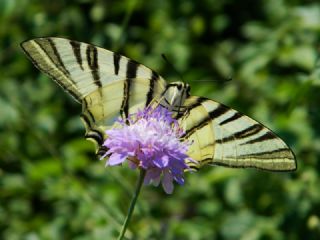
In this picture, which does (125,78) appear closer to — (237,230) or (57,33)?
(237,230)

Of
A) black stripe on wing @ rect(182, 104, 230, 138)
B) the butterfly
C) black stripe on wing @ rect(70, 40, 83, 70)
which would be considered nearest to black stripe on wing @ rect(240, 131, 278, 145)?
the butterfly

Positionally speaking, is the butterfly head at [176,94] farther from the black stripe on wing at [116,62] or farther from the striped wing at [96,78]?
the black stripe on wing at [116,62]

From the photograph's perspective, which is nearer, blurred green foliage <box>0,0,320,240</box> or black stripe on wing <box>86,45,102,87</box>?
black stripe on wing <box>86,45,102,87</box>

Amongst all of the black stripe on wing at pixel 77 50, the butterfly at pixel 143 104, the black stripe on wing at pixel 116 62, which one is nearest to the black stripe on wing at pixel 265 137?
the butterfly at pixel 143 104

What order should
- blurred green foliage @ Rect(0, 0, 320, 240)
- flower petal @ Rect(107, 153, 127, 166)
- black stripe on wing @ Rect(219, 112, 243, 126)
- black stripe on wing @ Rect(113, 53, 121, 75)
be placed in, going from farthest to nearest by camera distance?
blurred green foliage @ Rect(0, 0, 320, 240) → black stripe on wing @ Rect(113, 53, 121, 75) → black stripe on wing @ Rect(219, 112, 243, 126) → flower petal @ Rect(107, 153, 127, 166)

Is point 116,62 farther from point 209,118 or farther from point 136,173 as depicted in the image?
point 136,173

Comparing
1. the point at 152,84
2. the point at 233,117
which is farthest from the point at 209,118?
the point at 152,84

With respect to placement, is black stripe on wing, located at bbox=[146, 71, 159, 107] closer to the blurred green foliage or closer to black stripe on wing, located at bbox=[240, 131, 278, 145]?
black stripe on wing, located at bbox=[240, 131, 278, 145]
